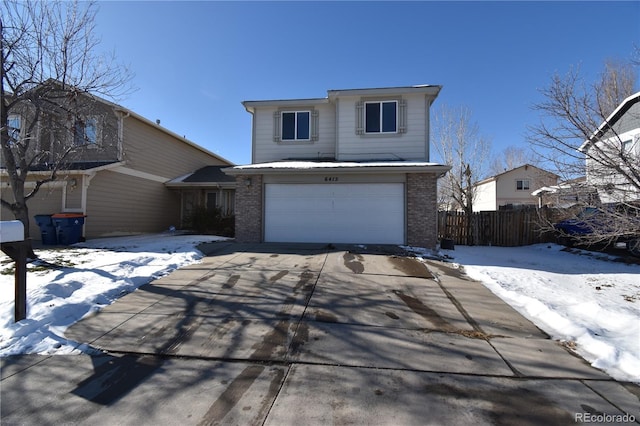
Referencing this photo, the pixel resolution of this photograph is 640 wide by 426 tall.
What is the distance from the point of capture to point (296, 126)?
523 inches

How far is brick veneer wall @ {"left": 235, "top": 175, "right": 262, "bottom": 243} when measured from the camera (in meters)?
11.3

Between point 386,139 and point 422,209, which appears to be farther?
point 386,139

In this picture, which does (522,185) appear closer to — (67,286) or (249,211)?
(249,211)

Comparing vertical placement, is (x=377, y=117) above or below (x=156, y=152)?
above

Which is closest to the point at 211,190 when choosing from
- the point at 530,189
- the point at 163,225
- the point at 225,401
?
the point at 163,225

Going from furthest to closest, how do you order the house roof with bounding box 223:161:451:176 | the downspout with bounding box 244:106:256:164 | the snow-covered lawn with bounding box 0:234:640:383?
the downspout with bounding box 244:106:256:164, the house roof with bounding box 223:161:451:176, the snow-covered lawn with bounding box 0:234:640:383

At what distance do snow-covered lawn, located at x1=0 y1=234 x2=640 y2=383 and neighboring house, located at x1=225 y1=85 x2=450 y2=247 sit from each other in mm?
2420

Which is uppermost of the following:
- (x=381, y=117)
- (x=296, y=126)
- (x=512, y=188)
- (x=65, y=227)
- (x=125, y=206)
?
(x=381, y=117)

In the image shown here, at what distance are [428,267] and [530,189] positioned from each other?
1033 inches

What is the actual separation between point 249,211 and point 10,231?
7.50m

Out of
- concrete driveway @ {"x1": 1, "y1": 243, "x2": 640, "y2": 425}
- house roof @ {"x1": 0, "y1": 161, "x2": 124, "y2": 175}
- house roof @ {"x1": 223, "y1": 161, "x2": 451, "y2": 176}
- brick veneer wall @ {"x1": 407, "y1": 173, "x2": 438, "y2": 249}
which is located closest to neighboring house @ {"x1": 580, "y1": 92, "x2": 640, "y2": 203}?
concrete driveway @ {"x1": 1, "y1": 243, "x2": 640, "y2": 425}

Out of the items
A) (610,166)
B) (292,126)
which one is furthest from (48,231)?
(610,166)

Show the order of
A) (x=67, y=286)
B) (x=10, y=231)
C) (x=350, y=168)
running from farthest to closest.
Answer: (x=350, y=168) < (x=67, y=286) < (x=10, y=231)
